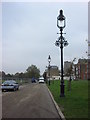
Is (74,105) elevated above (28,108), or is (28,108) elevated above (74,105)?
(74,105)

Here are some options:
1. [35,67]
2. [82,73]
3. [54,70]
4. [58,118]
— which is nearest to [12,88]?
[58,118]

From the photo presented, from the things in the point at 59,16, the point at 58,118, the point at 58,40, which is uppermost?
the point at 59,16

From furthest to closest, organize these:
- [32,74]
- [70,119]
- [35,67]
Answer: [35,67], [32,74], [70,119]

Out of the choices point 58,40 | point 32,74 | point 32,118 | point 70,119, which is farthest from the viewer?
point 32,74

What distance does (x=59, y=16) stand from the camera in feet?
76.8

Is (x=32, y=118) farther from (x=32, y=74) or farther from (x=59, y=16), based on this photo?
(x=32, y=74)

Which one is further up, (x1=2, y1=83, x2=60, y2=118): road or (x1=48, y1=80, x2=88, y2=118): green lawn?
(x1=48, y1=80, x2=88, y2=118): green lawn

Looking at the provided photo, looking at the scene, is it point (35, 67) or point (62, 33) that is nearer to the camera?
point (62, 33)

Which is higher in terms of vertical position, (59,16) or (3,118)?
(59,16)

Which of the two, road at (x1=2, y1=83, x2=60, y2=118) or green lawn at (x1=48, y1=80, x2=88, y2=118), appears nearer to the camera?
green lawn at (x1=48, y1=80, x2=88, y2=118)

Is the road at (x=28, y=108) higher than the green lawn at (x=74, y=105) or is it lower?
lower

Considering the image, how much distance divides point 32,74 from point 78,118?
442 feet

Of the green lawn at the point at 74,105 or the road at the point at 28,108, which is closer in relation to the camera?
the green lawn at the point at 74,105

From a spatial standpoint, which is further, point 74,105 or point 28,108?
point 74,105
